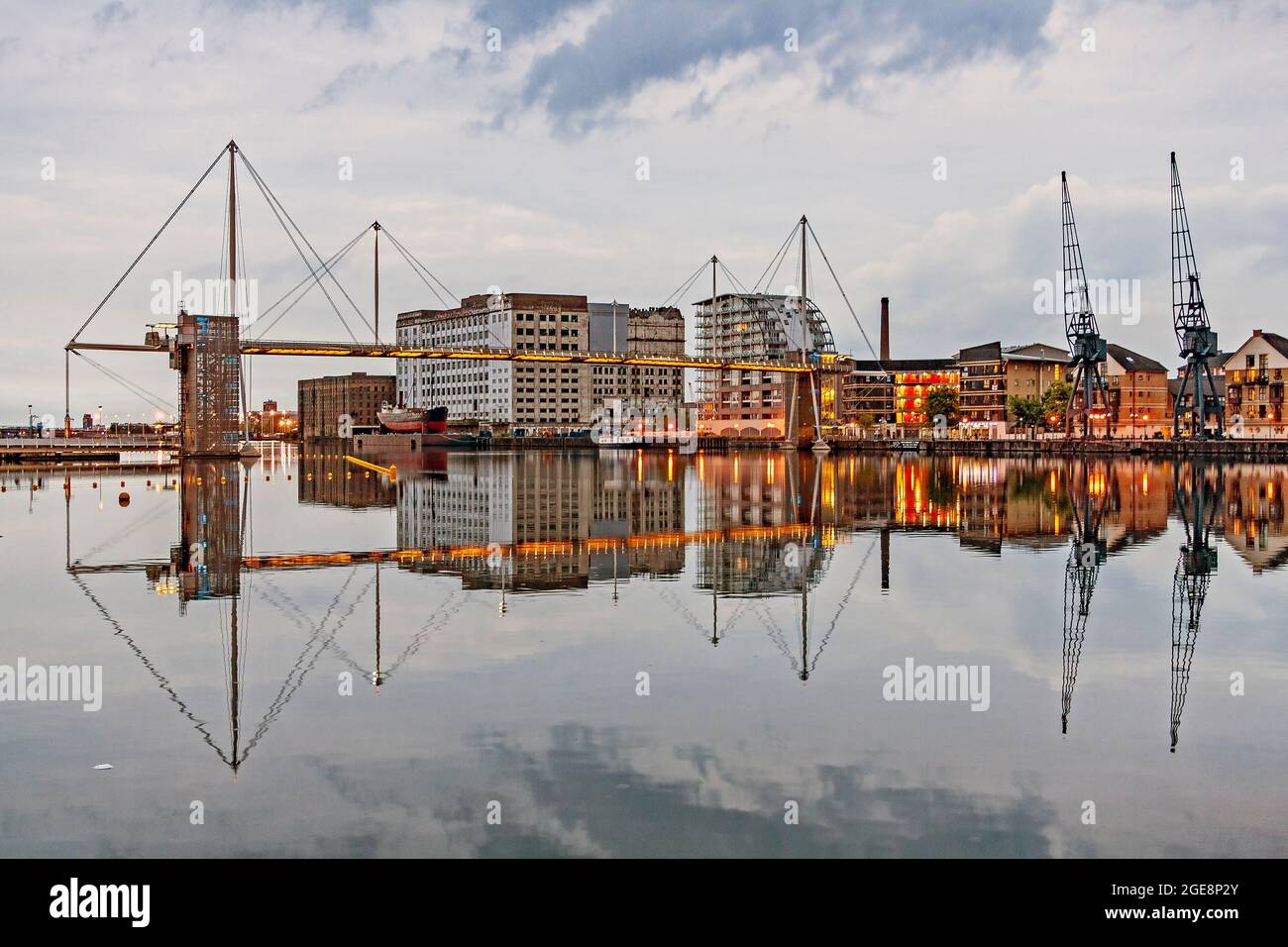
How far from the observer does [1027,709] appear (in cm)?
1074

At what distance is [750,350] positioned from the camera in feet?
623

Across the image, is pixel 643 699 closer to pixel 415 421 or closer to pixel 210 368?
pixel 210 368

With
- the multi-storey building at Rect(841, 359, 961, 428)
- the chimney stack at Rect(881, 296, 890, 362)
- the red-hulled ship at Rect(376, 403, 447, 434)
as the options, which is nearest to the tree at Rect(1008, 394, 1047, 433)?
the multi-storey building at Rect(841, 359, 961, 428)

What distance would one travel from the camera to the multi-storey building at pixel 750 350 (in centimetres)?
18438

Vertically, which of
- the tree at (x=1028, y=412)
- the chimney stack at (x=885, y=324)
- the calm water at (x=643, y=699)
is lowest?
the calm water at (x=643, y=699)

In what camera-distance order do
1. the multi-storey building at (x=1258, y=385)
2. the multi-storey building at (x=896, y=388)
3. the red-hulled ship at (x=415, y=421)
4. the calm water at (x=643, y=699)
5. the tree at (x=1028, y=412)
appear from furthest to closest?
the multi-storey building at (x=896, y=388) < the red-hulled ship at (x=415, y=421) < the tree at (x=1028, y=412) < the multi-storey building at (x=1258, y=385) < the calm water at (x=643, y=699)

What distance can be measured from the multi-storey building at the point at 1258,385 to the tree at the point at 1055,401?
1913 cm

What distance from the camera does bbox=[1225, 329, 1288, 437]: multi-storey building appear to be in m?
122

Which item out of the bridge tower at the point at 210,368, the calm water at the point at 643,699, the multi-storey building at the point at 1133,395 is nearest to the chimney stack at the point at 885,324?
the multi-storey building at the point at 1133,395

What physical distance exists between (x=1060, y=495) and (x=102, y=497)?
38442 millimetres

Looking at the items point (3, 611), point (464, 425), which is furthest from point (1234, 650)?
point (464, 425)

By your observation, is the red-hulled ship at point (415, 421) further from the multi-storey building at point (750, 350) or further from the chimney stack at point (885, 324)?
the chimney stack at point (885, 324)

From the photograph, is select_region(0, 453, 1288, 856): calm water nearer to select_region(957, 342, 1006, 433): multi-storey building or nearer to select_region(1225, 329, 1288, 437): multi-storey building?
select_region(1225, 329, 1288, 437): multi-storey building
